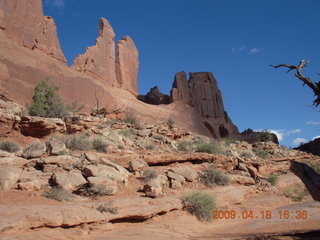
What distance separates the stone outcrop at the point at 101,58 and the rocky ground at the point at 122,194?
960 inches

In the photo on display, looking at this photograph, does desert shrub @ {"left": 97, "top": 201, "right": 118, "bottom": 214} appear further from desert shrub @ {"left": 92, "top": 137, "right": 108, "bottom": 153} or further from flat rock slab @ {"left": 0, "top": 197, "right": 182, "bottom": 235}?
desert shrub @ {"left": 92, "top": 137, "right": 108, "bottom": 153}

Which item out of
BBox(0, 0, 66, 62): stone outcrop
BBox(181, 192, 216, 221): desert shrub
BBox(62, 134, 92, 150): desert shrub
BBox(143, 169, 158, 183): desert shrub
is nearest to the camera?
BBox(181, 192, 216, 221): desert shrub

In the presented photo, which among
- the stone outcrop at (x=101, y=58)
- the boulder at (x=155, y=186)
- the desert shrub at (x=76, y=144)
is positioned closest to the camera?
the boulder at (x=155, y=186)

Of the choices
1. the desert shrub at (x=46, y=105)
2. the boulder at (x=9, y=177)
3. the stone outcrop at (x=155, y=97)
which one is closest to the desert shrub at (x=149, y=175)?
the boulder at (x=9, y=177)

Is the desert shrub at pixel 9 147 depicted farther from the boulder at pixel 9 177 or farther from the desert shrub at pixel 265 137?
the desert shrub at pixel 265 137

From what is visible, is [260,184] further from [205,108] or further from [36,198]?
[205,108]

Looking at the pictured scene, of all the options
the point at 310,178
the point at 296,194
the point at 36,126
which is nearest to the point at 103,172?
the point at 310,178

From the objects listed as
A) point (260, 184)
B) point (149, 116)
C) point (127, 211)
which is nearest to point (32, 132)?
point (127, 211)

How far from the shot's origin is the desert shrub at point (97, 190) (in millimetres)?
7039

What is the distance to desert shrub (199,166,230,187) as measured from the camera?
1048 centimetres

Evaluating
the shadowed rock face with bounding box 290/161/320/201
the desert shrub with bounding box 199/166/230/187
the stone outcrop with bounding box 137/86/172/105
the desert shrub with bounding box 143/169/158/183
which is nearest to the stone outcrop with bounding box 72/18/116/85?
the stone outcrop with bounding box 137/86/172/105

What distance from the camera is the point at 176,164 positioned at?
11281 mm

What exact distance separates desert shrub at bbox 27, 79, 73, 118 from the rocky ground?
4.11 m

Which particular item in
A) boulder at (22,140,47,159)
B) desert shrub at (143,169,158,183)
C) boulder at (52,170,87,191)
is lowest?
boulder at (52,170,87,191)
